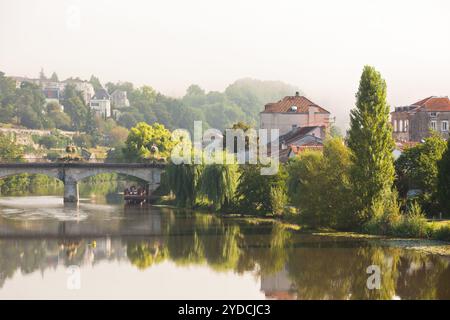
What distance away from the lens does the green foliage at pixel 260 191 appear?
6700 centimetres

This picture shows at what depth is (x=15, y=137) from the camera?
592 ft

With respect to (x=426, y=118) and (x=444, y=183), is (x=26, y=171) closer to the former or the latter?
(x=426, y=118)

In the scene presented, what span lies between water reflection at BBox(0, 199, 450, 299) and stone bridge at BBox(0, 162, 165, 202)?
25.2 metres

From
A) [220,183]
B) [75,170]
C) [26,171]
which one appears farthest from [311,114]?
[220,183]

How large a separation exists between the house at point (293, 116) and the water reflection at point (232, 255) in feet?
139

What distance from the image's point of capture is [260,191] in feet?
226

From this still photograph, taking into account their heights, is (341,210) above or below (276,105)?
below

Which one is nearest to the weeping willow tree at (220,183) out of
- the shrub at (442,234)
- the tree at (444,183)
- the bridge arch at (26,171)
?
the tree at (444,183)

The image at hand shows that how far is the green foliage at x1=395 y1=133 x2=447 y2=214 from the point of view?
58994 mm

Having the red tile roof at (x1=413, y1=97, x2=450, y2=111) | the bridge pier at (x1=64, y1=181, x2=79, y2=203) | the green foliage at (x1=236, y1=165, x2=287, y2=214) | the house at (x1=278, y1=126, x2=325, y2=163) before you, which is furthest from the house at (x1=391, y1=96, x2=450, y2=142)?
the green foliage at (x1=236, y1=165, x2=287, y2=214)
